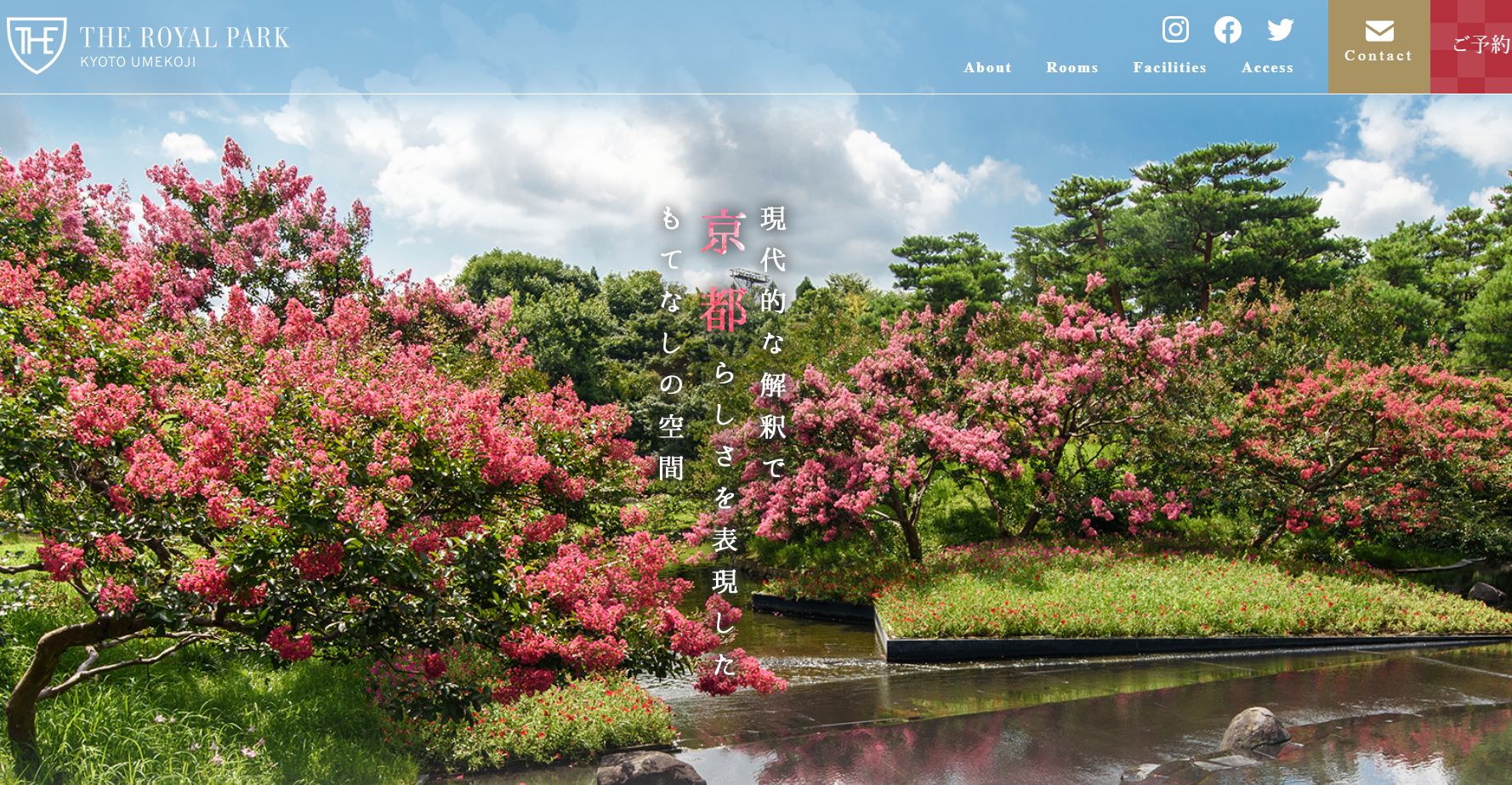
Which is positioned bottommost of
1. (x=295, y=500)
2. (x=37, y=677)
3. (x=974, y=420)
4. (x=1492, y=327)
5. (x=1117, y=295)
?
(x=37, y=677)

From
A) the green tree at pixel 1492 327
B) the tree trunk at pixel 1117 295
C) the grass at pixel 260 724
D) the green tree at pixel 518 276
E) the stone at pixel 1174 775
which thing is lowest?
the stone at pixel 1174 775

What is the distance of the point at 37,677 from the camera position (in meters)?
6.34

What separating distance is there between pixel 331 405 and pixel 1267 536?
19146mm

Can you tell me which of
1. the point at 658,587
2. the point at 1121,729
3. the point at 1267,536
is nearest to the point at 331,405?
the point at 658,587

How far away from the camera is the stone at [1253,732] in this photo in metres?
8.48

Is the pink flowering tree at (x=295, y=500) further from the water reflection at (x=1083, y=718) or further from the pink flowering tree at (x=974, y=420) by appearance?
the pink flowering tree at (x=974, y=420)

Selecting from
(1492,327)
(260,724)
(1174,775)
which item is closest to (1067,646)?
(1174,775)

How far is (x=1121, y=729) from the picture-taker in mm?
9250

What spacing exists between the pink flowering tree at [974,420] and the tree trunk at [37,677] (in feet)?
37.8

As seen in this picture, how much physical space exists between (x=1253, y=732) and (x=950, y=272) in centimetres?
3182

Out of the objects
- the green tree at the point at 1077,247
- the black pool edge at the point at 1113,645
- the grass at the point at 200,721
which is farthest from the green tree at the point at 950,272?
the grass at the point at 200,721

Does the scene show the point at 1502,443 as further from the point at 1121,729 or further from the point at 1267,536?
the point at 1121,729

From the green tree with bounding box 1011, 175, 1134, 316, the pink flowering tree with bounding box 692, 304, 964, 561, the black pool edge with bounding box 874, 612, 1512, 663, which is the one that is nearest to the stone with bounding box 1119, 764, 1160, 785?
the black pool edge with bounding box 874, 612, 1512, 663

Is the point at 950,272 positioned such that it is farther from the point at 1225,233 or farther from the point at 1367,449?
the point at 1367,449
